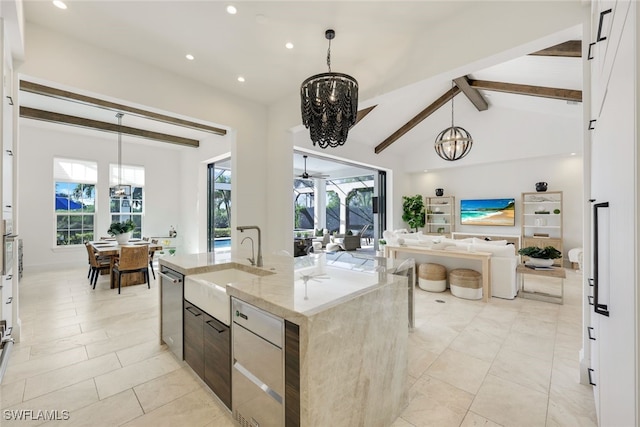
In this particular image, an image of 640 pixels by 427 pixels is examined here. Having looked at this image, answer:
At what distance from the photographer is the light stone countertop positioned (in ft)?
4.58

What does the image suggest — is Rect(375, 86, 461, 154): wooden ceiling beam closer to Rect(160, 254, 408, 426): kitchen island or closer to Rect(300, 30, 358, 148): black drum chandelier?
Rect(300, 30, 358, 148): black drum chandelier

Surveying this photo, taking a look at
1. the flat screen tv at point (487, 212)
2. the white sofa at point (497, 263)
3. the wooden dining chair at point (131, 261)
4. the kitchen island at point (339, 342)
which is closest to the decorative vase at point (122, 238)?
the wooden dining chair at point (131, 261)

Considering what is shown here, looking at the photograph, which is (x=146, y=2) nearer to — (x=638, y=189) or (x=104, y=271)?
(x=638, y=189)

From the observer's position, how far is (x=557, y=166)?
7.41m

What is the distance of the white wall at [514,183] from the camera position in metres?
7.21

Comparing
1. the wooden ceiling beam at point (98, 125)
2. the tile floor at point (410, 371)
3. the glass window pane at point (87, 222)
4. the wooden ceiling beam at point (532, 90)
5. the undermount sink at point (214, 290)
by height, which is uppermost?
the wooden ceiling beam at point (532, 90)

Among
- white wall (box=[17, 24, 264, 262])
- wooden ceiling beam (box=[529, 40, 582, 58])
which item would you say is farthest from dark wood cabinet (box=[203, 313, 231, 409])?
wooden ceiling beam (box=[529, 40, 582, 58])

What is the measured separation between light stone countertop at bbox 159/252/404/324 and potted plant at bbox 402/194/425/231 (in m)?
7.13

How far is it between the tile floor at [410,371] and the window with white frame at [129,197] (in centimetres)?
435

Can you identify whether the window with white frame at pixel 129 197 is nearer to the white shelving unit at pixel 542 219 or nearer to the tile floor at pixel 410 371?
the tile floor at pixel 410 371

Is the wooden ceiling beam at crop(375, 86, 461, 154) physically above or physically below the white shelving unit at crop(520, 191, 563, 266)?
above

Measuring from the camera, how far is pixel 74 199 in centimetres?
716

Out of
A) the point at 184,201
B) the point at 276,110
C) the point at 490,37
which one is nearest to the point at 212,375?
the point at 490,37

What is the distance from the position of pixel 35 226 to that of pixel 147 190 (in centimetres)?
256
